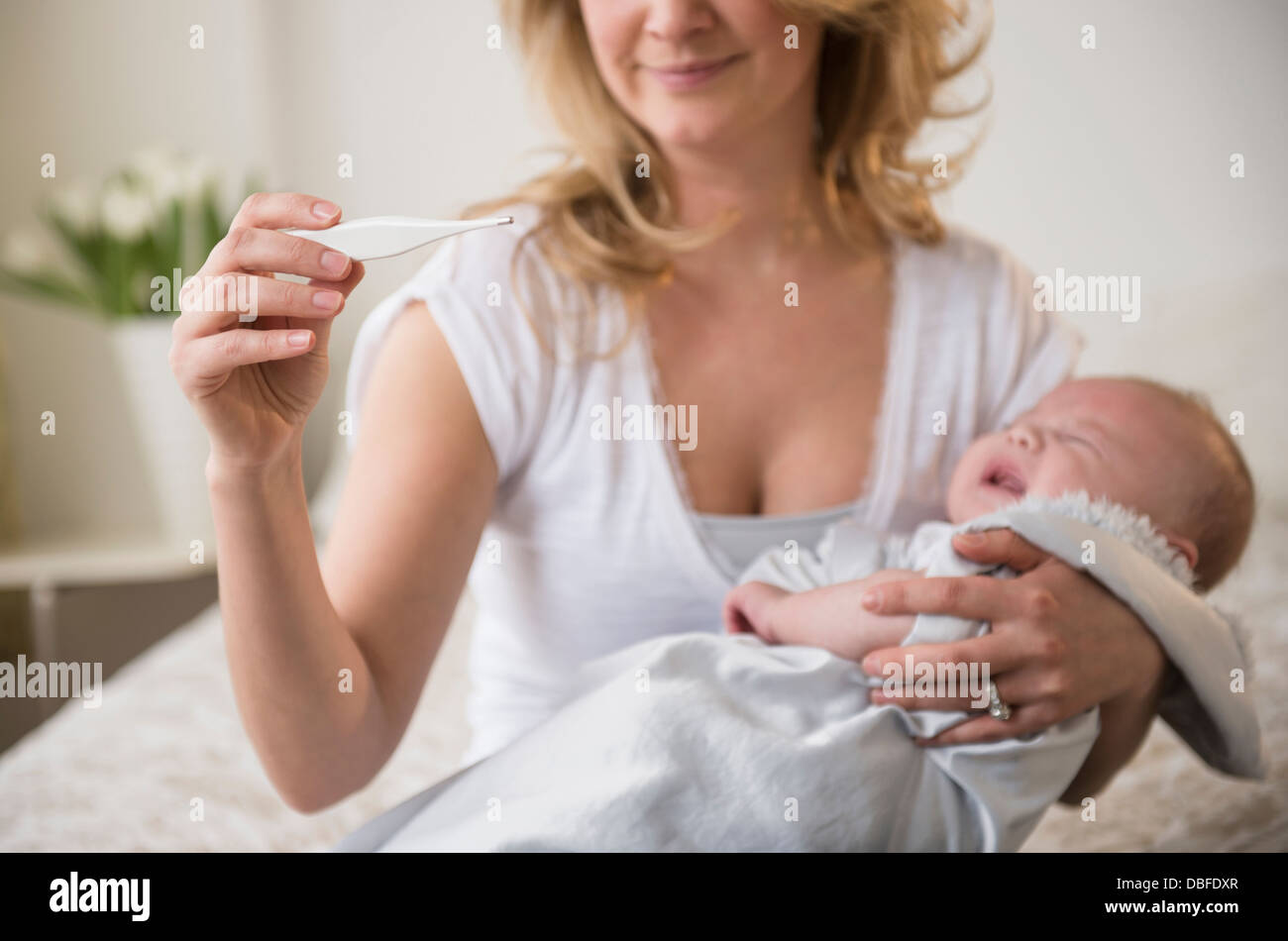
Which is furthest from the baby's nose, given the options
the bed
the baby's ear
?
the bed

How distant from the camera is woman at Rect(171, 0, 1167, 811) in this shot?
2.16ft

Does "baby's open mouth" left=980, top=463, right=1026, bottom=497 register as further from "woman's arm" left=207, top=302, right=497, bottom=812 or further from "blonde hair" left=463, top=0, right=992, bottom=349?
"woman's arm" left=207, top=302, right=497, bottom=812

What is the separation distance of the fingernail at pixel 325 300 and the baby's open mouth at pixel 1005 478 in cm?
52

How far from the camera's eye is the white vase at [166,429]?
1.84 meters

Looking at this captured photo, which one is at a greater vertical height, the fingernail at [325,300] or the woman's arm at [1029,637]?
the fingernail at [325,300]

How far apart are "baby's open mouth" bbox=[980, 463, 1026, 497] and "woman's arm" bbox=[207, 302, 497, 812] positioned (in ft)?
1.23

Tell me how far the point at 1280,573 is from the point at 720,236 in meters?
0.97

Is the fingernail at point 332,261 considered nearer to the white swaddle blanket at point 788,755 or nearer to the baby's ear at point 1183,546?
the white swaddle blanket at point 788,755

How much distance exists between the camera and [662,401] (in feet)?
2.74

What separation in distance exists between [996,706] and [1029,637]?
0.05 meters

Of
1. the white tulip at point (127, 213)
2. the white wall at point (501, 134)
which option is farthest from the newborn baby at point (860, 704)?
the white tulip at point (127, 213)

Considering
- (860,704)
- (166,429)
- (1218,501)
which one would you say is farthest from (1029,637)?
(166,429)
